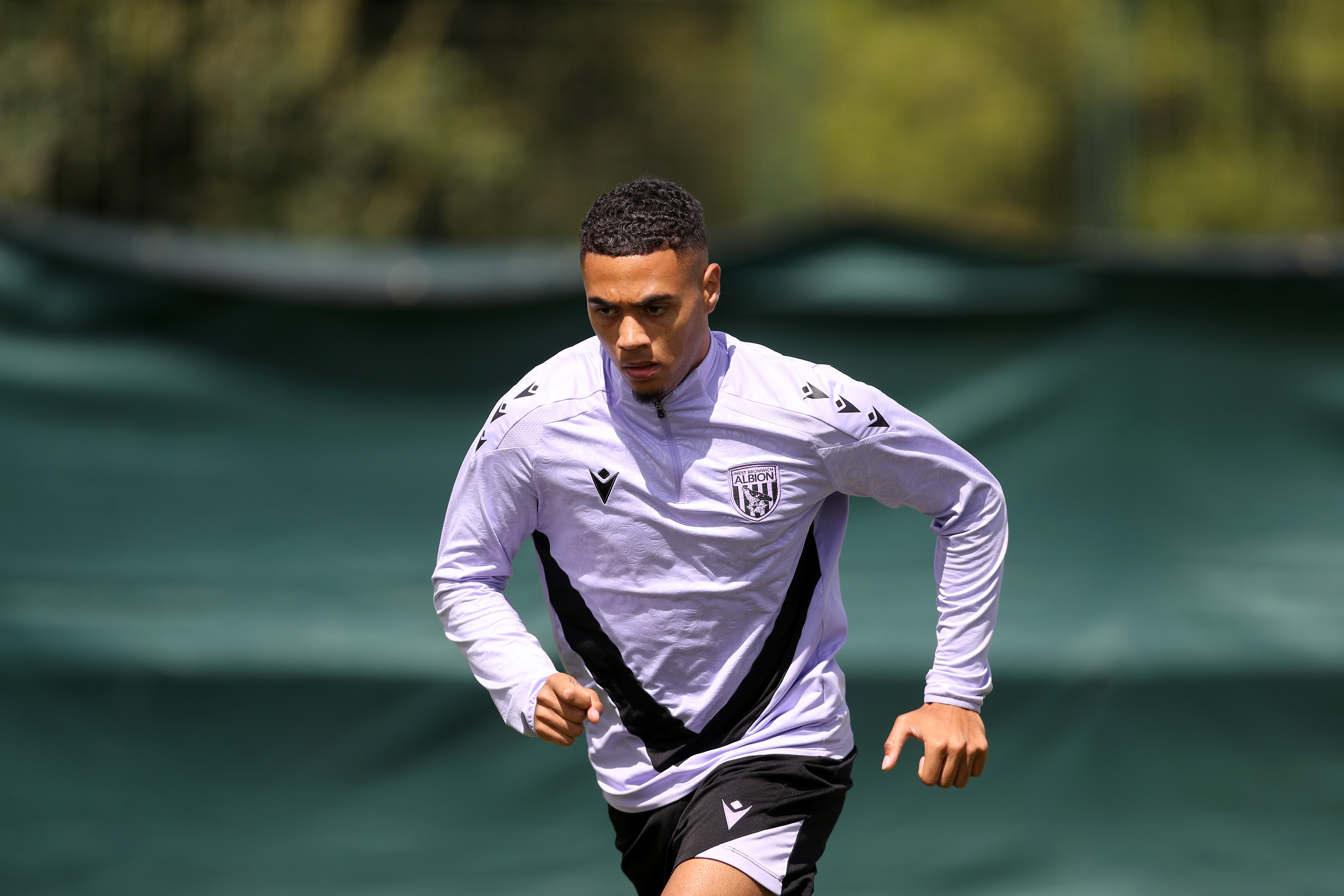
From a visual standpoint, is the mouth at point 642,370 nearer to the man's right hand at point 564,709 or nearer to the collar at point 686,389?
the collar at point 686,389

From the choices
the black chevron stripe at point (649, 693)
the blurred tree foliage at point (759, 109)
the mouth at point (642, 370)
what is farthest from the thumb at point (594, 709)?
the blurred tree foliage at point (759, 109)

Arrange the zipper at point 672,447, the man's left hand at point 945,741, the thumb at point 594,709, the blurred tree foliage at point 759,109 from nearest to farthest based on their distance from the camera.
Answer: the thumb at point 594,709 < the man's left hand at point 945,741 < the zipper at point 672,447 < the blurred tree foliage at point 759,109

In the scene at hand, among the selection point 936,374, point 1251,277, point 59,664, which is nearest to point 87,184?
point 59,664

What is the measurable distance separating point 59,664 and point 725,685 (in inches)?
109

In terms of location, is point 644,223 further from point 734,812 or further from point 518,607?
point 518,607

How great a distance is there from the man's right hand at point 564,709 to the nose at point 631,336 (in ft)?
2.18

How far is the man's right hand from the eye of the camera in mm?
2660

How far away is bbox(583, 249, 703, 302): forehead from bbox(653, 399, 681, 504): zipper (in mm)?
289

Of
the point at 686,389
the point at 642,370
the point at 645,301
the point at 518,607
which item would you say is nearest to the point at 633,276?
the point at 645,301

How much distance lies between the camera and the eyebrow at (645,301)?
9.23 ft

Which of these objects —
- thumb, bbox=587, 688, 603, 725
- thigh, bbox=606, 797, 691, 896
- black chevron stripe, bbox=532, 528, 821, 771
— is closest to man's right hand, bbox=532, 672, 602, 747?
thumb, bbox=587, 688, 603, 725

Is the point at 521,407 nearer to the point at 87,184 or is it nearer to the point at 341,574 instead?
the point at 341,574

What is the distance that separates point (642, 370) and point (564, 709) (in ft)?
2.30

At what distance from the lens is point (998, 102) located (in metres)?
6.73
